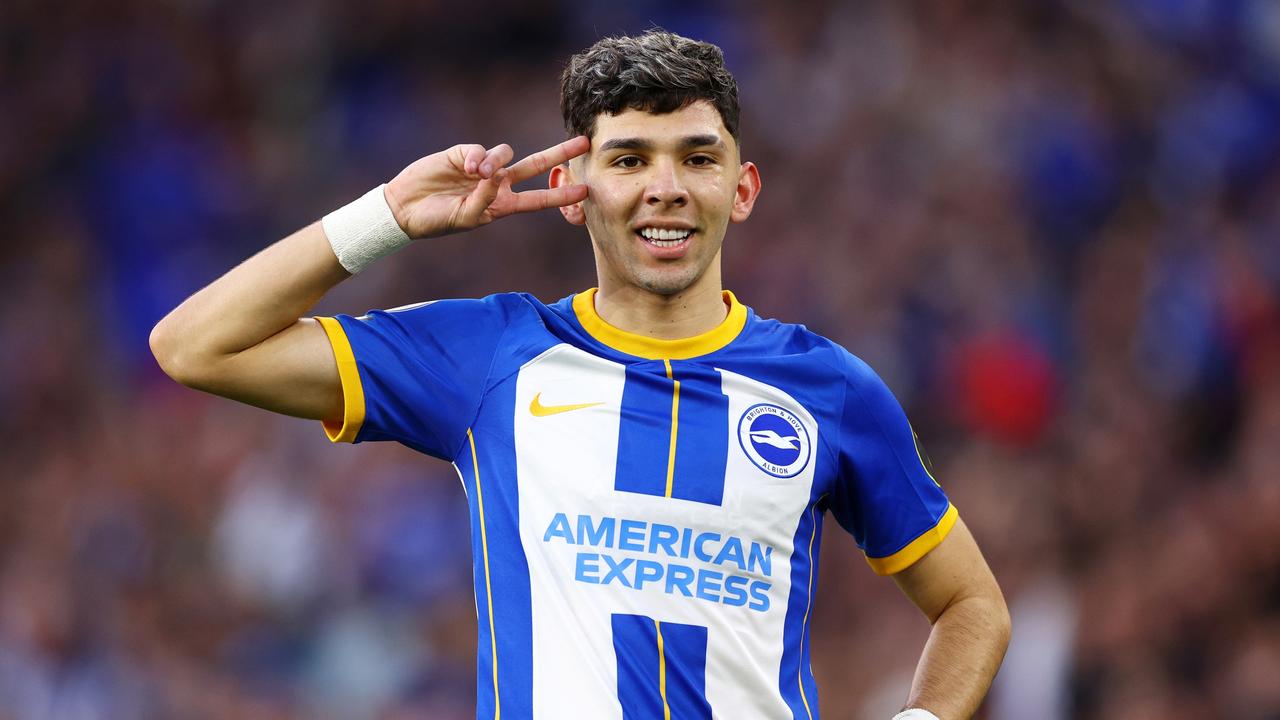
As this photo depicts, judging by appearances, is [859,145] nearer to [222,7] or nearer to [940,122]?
[940,122]

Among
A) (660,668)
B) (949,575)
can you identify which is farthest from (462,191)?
(949,575)

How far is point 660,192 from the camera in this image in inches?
141

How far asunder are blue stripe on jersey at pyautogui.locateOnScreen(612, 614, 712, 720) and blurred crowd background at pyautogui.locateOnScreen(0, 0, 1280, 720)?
3596 mm

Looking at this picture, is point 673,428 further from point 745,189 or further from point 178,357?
point 178,357

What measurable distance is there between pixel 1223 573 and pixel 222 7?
863 cm

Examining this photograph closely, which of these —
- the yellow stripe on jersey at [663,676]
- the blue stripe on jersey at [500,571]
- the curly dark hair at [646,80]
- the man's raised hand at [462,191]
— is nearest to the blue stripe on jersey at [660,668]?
the yellow stripe on jersey at [663,676]

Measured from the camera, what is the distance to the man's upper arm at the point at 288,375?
3.43 m

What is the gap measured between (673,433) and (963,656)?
2.89ft

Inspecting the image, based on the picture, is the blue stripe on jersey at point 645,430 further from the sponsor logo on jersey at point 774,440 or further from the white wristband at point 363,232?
the white wristband at point 363,232

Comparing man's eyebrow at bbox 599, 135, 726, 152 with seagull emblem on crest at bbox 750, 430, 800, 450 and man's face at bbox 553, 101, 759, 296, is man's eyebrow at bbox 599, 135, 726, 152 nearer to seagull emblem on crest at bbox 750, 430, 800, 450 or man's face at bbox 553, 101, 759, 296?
man's face at bbox 553, 101, 759, 296

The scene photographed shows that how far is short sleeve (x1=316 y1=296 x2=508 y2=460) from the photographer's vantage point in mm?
3521

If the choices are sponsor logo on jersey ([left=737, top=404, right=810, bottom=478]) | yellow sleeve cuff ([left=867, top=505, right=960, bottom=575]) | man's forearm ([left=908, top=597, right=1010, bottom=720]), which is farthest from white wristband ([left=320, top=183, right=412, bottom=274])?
man's forearm ([left=908, top=597, right=1010, bottom=720])

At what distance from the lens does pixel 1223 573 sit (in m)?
6.57

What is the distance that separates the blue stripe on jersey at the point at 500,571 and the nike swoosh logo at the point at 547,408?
0.15ft
